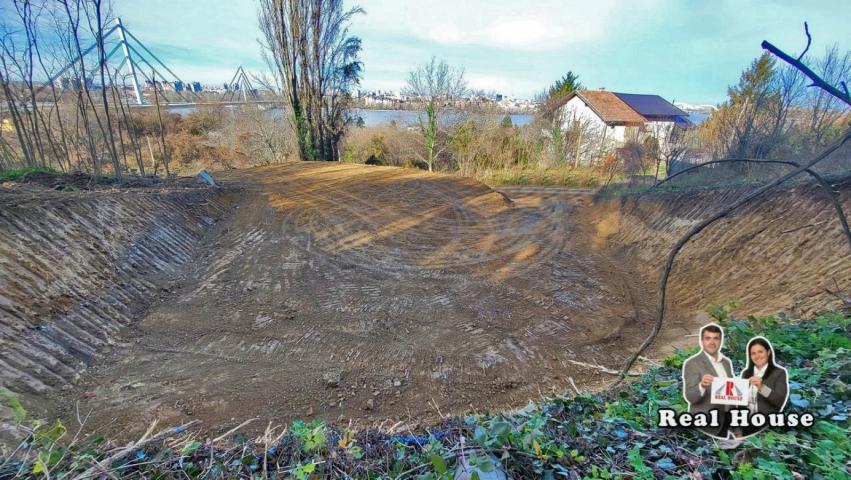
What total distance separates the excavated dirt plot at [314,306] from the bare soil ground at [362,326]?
0.02m

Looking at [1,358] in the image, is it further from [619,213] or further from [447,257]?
[619,213]

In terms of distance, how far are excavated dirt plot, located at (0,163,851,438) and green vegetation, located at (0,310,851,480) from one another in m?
1.88

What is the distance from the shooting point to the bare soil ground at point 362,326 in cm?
340

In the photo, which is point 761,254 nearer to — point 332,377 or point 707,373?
point 707,373

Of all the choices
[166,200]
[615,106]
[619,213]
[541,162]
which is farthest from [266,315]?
[615,106]

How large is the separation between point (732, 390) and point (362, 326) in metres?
3.94

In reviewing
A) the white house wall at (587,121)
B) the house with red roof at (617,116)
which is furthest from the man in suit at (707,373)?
the white house wall at (587,121)

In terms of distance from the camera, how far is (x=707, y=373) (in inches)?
48.2

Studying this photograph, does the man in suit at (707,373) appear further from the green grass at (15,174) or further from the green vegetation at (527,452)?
the green grass at (15,174)

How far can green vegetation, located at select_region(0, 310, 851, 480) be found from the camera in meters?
1.20

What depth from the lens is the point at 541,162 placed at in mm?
16734

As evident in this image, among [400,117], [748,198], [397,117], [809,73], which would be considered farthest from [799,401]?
[397,117]

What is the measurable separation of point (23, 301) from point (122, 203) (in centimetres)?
282

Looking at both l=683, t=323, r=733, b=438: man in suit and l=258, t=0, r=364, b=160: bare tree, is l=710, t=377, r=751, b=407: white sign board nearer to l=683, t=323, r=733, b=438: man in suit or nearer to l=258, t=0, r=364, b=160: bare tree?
l=683, t=323, r=733, b=438: man in suit
